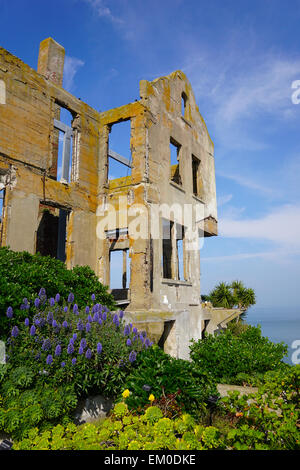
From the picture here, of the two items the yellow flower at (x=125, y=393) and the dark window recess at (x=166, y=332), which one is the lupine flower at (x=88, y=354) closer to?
the yellow flower at (x=125, y=393)

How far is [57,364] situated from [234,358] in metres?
4.96

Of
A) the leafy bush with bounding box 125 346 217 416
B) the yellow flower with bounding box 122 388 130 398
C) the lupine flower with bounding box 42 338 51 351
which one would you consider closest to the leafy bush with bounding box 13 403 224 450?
the yellow flower with bounding box 122 388 130 398

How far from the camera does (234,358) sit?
26.4 feet

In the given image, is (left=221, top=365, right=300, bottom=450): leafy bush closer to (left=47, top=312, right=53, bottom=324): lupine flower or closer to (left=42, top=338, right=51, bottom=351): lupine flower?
(left=42, top=338, right=51, bottom=351): lupine flower

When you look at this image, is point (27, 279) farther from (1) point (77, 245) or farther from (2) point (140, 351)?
(1) point (77, 245)

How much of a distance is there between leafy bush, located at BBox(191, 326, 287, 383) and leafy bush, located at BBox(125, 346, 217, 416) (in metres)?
2.71

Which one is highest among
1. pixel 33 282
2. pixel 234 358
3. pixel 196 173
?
pixel 196 173

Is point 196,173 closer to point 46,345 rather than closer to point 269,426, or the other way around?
point 46,345

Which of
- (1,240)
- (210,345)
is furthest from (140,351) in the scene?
(1,240)

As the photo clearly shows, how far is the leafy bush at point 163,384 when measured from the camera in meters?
4.62

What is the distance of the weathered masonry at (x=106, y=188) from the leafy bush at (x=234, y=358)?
1432 mm

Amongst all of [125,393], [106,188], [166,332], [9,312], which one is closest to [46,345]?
[9,312]

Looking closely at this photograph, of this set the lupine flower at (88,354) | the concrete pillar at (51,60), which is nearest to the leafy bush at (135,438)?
the lupine flower at (88,354)

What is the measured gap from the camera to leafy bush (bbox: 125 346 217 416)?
4.62 m
